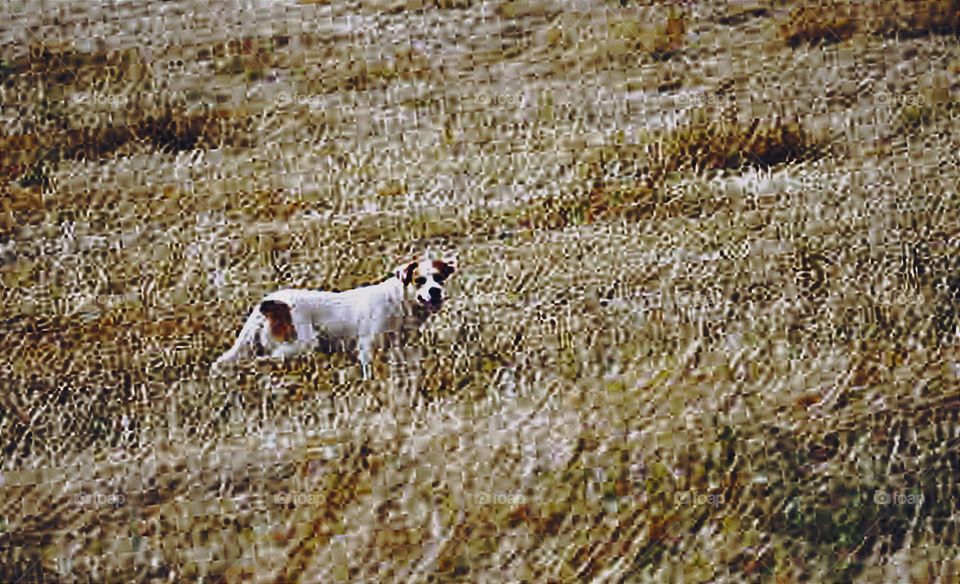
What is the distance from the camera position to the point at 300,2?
8.00 ft

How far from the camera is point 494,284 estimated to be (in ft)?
6.89

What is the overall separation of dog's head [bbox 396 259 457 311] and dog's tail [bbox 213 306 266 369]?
0.25 m

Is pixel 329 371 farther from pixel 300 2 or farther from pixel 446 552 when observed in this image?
pixel 300 2

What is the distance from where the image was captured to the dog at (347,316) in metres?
2.00

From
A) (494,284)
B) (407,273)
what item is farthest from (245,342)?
(494,284)

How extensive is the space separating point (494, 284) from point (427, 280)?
14cm

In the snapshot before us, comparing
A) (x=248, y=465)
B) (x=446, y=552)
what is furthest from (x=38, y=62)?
(x=446, y=552)

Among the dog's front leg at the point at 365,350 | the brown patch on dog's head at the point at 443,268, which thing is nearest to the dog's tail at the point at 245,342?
the dog's front leg at the point at 365,350

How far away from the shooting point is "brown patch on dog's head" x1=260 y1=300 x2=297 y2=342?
2008mm

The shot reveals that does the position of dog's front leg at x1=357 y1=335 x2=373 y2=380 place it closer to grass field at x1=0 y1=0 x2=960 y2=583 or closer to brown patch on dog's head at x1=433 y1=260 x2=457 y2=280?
grass field at x1=0 y1=0 x2=960 y2=583

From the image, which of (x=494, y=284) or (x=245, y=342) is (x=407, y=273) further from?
(x=245, y=342)

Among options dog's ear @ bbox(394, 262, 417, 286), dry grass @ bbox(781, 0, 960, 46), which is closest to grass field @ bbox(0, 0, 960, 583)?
dry grass @ bbox(781, 0, 960, 46)

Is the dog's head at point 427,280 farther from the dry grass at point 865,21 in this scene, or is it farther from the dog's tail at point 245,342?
the dry grass at point 865,21

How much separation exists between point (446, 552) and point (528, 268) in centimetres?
58
